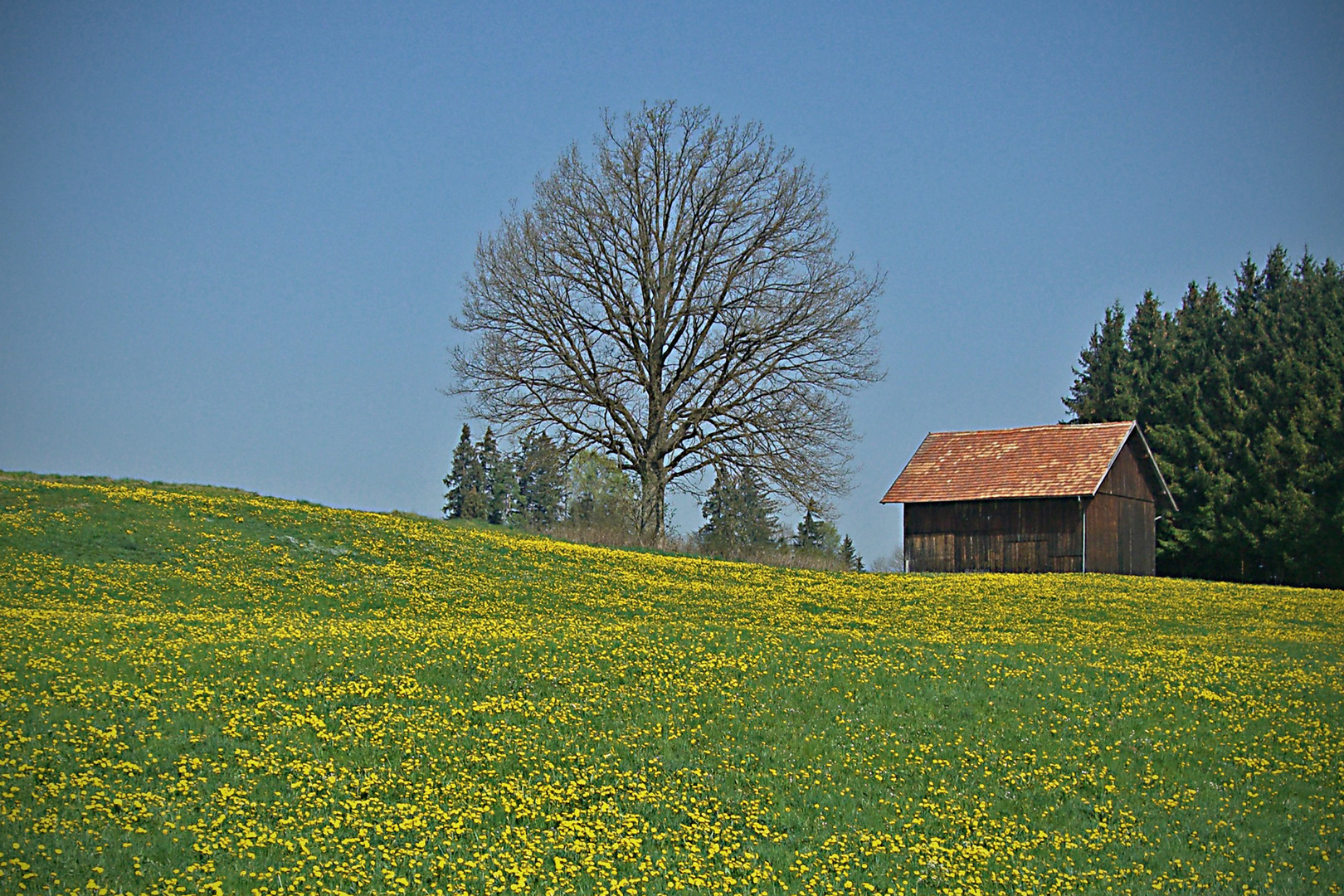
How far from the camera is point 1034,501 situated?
47.3 m

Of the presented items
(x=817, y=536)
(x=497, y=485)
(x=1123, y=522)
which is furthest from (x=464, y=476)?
(x=1123, y=522)

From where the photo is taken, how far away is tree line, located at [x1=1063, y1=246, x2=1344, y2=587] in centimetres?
5491

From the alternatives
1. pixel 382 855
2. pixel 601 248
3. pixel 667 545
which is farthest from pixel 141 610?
pixel 601 248

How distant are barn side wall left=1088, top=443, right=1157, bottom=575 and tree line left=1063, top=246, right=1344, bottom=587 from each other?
777cm

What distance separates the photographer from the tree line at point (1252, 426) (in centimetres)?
5491

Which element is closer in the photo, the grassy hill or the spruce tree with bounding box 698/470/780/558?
the grassy hill

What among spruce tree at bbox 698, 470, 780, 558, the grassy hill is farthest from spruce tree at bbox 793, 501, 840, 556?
the grassy hill

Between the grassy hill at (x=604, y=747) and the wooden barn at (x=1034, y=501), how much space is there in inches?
820

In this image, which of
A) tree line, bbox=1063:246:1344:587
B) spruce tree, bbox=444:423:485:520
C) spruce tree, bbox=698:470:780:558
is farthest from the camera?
spruce tree, bbox=444:423:485:520

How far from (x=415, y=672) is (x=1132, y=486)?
136ft

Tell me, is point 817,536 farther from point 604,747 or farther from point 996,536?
point 604,747

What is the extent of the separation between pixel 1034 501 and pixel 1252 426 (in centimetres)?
1904

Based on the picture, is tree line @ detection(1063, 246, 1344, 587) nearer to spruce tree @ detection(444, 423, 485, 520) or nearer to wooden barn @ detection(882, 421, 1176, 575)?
wooden barn @ detection(882, 421, 1176, 575)

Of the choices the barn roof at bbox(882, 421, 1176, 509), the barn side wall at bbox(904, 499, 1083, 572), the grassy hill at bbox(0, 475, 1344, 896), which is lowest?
the grassy hill at bbox(0, 475, 1344, 896)
